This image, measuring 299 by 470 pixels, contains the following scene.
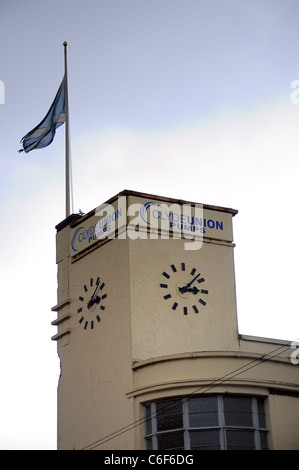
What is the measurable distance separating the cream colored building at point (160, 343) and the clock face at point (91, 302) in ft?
0.14

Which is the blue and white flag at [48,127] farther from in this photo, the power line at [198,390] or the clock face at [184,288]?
the power line at [198,390]

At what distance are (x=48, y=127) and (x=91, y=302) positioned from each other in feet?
30.4

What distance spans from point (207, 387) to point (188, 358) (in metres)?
1.05

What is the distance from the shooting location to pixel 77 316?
1419 inches

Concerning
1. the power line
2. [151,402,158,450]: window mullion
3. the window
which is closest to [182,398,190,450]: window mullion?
the window

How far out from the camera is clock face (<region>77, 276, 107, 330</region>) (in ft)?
115

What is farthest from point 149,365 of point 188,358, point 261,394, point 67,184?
point 67,184

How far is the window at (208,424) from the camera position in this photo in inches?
1220

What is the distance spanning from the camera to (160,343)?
33.8m

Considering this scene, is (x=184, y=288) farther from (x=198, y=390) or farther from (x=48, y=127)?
(x=48, y=127)

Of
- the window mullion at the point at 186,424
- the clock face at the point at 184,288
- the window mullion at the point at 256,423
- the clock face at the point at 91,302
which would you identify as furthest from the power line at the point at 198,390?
the clock face at the point at 91,302

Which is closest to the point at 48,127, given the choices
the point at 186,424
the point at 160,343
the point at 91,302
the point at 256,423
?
the point at 91,302

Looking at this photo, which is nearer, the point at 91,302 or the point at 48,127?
the point at 91,302

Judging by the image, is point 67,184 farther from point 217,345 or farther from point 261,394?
point 261,394
